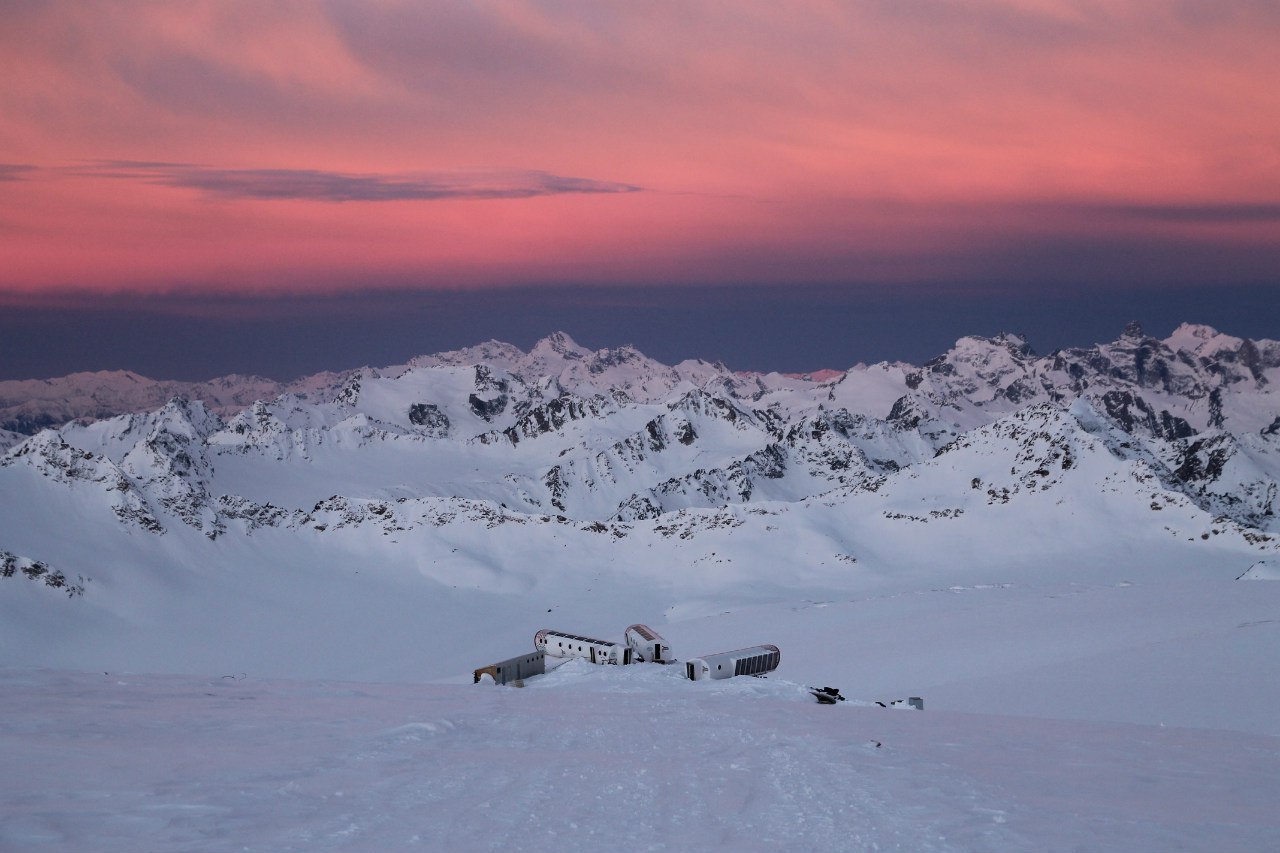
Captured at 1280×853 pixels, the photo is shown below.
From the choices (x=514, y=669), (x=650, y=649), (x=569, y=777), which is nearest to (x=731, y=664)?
(x=650, y=649)

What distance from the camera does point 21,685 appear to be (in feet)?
65.4

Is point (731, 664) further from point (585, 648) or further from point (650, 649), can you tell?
point (585, 648)

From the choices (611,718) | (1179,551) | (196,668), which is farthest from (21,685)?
(1179,551)

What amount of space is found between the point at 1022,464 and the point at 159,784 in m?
136

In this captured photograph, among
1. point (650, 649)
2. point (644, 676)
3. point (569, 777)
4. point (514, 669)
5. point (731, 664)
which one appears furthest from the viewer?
point (650, 649)

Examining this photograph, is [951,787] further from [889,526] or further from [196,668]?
[889,526]

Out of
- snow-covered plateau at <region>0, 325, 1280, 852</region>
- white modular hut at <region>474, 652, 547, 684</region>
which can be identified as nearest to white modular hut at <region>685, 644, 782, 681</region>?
snow-covered plateau at <region>0, 325, 1280, 852</region>

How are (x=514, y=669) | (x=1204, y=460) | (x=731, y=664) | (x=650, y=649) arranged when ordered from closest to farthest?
(x=514, y=669)
(x=731, y=664)
(x=650, y=649)
(x=1204, y=460)

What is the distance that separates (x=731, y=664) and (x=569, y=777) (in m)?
19.3

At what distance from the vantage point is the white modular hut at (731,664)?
105 ft

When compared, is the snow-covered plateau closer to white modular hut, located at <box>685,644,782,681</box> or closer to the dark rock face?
white modular hut, located at <box>685,644,782,681</box>

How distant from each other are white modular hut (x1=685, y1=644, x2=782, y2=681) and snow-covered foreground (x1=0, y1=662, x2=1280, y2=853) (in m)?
8.53

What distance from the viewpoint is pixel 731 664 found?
112ft

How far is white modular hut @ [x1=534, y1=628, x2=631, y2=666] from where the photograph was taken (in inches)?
1457
